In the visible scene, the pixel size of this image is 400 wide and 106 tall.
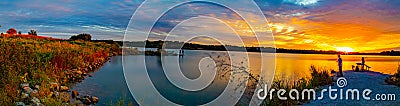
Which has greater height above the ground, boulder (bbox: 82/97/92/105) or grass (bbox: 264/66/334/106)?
grass (bbox: 264/66/334/106)

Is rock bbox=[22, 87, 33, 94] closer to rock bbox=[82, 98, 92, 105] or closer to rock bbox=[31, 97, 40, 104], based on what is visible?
rock bbox=[31, 97, 40, 104]

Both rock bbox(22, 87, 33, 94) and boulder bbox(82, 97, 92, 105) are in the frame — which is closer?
rock bbox(22, 87, 33, 94)

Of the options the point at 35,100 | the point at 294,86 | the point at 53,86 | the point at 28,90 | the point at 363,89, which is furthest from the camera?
the point at 363,89

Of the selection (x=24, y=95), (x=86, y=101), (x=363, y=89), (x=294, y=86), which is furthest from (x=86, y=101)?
(x=363, y=89)

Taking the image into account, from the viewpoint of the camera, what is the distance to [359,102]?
7.50 meters

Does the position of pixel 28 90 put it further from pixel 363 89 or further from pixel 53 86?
pixel 363 89

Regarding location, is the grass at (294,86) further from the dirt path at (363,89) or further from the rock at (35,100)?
the rock at (35,100)

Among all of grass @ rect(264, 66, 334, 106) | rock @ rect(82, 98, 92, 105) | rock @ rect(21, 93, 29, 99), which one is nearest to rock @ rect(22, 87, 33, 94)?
rock @ rect(21, 93, 29, 99)

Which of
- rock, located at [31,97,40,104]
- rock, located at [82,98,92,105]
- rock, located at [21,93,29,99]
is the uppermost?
rock, located at [21,93,29,99]

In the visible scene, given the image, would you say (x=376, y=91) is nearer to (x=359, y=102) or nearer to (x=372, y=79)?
(x=359, y=102)

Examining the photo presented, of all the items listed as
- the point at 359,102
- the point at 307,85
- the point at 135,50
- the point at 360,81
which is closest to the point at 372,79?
the point at 360,81

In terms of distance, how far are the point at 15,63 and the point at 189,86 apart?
19.4 feet

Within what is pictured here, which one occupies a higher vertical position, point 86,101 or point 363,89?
point 363,89

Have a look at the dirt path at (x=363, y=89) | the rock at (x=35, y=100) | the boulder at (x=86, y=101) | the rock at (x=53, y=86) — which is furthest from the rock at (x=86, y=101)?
the dirt path at (x=363, y=89)
